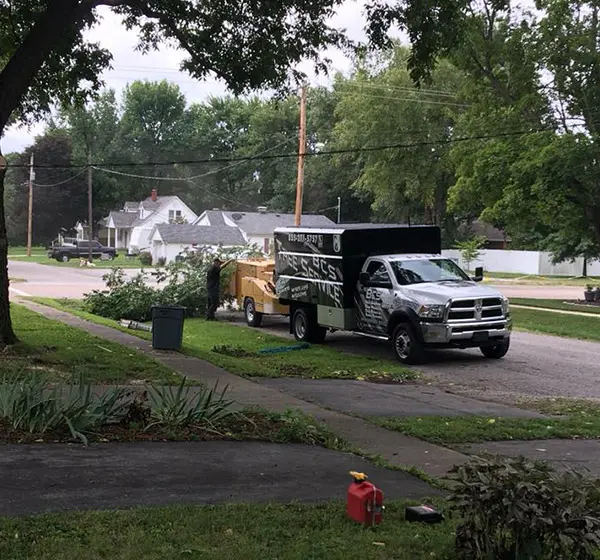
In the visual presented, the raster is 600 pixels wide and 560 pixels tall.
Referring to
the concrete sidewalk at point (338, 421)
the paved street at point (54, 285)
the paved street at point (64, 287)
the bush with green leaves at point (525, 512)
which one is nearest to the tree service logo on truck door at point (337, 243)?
the concrete sidewalk at point (338, 421)

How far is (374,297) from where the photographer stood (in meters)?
15.3

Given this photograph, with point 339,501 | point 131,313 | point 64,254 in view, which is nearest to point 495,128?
point 131,313

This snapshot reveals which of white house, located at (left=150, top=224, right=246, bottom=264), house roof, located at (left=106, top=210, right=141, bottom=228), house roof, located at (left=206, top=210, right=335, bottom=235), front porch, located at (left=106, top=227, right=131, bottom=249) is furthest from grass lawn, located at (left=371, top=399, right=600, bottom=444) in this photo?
front porch, located at (left=106, top=227, right=131, bottom=249)

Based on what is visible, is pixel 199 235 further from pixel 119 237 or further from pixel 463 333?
pixel 463 333

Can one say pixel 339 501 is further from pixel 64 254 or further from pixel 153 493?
pixel 64 254

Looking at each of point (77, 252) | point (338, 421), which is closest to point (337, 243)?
point (338, 421)

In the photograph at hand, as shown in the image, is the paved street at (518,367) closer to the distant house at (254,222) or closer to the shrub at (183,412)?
the shrub at (183,412)

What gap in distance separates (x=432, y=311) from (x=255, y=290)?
8091 millimetres

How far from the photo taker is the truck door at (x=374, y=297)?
15086mm

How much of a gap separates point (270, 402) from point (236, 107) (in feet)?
293

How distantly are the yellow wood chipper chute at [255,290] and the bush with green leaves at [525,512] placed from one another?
15985mm

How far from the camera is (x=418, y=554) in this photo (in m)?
4.31

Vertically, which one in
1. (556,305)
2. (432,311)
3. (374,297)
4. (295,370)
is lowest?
(295,370)

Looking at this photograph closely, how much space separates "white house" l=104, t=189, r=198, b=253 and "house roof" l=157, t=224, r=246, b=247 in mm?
16003
